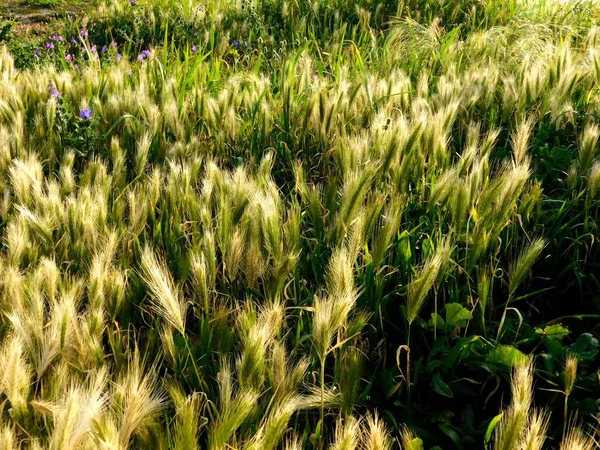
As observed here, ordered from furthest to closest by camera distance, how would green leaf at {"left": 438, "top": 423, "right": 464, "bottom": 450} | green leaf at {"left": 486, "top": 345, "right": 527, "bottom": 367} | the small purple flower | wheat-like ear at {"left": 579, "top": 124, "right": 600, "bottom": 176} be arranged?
the small purple flower → wheat-like ear at {"left": 579, "top": 124, "right": 600, "bottom": 176} → green leaf at {"left": 486, "top": 345, "right": 527, "bottom": 367} → green leaf at {"left": 438, "top": 423, "right": 464, "bottom": 450}

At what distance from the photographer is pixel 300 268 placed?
177 centimetres

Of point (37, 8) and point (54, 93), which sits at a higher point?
point (54, 93)

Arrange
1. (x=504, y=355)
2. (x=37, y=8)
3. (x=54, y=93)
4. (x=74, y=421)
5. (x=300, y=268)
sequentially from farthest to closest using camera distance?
(x=37, y=8) < (x=54, y=93) < (x=300, y=268) < (x=504, y=355) < (x=74, y=421)

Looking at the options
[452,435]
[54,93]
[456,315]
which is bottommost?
[452,435]

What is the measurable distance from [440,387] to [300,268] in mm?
481

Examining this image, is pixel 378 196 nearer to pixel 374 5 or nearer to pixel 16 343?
pixel 16 343

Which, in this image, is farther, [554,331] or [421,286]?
[554,331]

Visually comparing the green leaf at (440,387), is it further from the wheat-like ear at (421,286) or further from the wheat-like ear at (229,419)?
the wheat-like ear at (229,419)

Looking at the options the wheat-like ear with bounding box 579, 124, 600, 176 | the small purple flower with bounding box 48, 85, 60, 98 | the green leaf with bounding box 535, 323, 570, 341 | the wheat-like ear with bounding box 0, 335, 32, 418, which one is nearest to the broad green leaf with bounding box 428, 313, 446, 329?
the green leaf with bounding box 535, 323, 570, 341

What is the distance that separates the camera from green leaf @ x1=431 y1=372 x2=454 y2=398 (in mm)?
1510

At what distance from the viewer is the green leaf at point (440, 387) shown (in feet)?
4.95

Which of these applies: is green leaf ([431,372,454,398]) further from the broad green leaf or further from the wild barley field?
the broad green leaf

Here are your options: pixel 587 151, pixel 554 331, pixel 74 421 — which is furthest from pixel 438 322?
pixel 74 421

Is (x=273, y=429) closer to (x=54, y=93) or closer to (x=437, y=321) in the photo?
(x=437, y=321)
